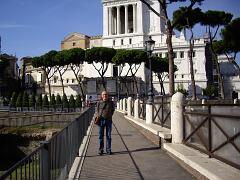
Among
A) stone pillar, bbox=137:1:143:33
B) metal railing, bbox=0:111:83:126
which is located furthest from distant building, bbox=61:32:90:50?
metal railing, bbox=0:111:83:126

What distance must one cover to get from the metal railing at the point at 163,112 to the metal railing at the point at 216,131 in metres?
2.68

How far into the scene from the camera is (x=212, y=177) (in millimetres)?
5820

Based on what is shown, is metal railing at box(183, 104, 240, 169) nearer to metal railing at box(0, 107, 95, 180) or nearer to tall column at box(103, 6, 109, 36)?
metal railing at box(0, 107, 95, 180)

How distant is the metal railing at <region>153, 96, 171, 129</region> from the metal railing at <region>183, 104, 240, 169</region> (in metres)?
2.68

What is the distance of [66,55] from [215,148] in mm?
63074

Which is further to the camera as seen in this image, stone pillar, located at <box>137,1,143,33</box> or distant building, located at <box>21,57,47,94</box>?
stone pillar, located at <box>137,1,143,33</box>

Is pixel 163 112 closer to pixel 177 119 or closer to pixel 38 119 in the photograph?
pixel 177 119

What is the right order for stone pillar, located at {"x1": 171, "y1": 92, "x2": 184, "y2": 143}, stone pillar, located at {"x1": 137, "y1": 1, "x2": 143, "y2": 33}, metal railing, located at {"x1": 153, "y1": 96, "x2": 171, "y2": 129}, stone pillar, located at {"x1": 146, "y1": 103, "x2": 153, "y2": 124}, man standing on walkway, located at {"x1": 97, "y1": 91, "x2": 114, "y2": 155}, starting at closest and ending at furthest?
stone pillar, located at {"x1": 171, "y1": 92, "x2": 184, "y2": 143} → man standing on walkway, located at {"x1": 97, "y1": 91, "x2": 114, "y2": 155} → metal railing, located at {"x1": 153, "y1": 96, "x2": 171, "y2": 129} → stone pillar, located at {"x1": 146, "y1": 103, "x2": 153, "y2": 124} → stone pillar, located at {"x1": 137, "y1": 1, "x2": 143, "y2": 33}

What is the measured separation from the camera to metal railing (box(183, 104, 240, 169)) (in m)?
5.99

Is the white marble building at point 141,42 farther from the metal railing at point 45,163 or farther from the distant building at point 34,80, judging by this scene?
the metal railing at point 45,163

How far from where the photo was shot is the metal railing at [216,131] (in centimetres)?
599

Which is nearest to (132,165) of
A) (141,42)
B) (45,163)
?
(45,163)

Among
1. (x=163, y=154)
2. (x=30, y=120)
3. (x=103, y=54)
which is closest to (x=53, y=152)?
(x=163, y=154)

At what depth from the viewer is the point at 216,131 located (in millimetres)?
6844
